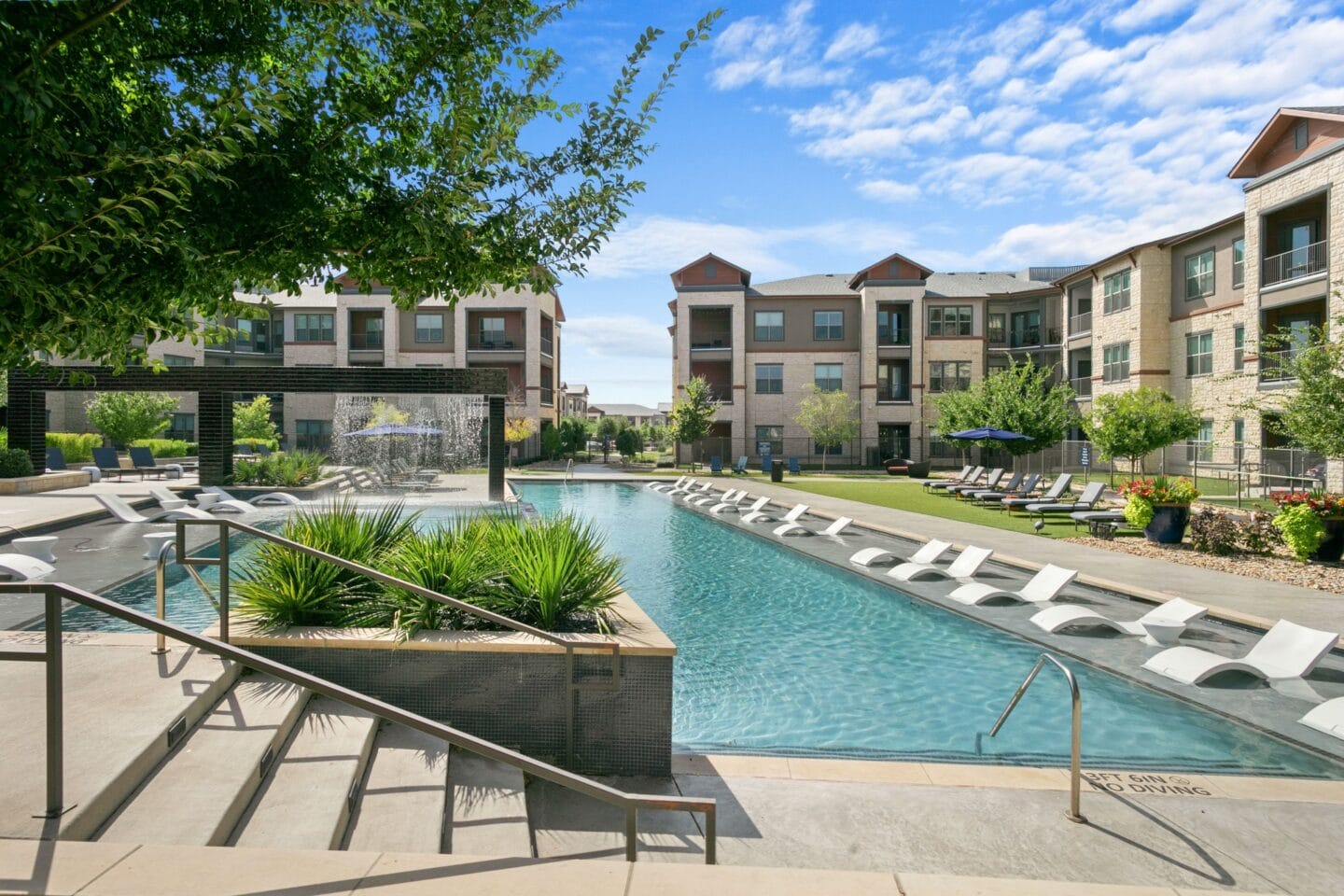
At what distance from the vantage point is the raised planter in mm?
5531

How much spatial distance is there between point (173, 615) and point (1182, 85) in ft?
53.8

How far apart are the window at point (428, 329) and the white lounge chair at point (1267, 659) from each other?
46.4 m

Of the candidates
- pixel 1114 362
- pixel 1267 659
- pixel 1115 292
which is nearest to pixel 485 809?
→ pixel 1267 659

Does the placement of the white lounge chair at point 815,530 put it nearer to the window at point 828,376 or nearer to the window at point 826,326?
the window at point 828,376

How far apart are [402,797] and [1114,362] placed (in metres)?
42.9

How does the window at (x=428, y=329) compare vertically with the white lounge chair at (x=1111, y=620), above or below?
above

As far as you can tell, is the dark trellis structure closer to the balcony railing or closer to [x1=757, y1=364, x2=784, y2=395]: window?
[x1=757, y1=364, x2=784, y2=395]: window

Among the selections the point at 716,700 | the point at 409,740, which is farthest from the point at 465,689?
the point at 716,700

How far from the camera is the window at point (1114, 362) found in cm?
3812

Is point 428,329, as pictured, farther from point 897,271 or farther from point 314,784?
point 314,784

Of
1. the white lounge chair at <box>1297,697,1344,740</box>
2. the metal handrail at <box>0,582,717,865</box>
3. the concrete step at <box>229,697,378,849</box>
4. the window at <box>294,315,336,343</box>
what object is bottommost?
the white lounge chair at <box>1297,697,1344,740</box>

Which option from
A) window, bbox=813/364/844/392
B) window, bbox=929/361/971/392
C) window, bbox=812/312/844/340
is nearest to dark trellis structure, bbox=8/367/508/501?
window, bbox=813/364/844/392

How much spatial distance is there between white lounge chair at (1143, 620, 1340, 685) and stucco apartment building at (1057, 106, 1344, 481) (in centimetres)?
1102

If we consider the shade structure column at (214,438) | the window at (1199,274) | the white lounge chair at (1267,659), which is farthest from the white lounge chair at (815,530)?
the window at (1199,274)
